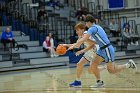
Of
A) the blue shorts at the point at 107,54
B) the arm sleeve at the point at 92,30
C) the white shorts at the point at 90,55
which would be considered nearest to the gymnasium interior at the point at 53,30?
the white shorts at the point at 90,55

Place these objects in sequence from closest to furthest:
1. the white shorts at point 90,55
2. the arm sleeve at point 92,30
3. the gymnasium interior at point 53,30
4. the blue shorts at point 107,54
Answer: the arm sleeve at point 92,30 → the blue shorts at point 107,54 → the white shorts at point 90,55 → the gymnasium interior at point 53,30

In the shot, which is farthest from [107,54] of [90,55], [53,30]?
[53,30]

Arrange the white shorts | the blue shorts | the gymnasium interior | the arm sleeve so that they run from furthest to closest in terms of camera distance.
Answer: the gymnasium interior, the white shorts, the blue shorts, the arm sleeve

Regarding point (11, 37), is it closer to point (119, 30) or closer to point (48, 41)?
point (48, 41)

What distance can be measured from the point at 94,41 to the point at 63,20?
49.9ft

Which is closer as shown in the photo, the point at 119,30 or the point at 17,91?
the point at 17,91

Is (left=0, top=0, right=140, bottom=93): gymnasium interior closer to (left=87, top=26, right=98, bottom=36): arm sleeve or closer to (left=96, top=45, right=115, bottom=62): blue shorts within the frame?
(left=96, top=45, right=115, bottom=62): blue shorts

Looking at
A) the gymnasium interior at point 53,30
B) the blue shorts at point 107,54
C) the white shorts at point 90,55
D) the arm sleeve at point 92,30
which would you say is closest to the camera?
the arm sleeve at point 92,30

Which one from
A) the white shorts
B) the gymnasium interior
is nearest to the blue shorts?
the white shorts

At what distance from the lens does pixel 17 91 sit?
952 centimetres

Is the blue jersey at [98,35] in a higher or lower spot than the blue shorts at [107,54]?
higher

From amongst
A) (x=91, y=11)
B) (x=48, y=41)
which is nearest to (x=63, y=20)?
(x=91, y=11)

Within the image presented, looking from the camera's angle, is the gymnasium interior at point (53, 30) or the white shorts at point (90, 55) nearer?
the white shorts at point (90, 55)

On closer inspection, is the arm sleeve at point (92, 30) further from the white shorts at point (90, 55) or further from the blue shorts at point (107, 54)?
the white shorts at point (90, 55)
